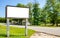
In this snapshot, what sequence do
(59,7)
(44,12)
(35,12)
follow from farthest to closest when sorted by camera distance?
(35,12)
(44,12)
(59,7)

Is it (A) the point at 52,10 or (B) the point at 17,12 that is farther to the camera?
(A) the point at 52,10

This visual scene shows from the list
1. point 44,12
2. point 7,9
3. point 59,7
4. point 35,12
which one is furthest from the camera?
point 35,12

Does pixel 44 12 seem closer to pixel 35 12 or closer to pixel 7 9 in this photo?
Answer: pixel 35 12

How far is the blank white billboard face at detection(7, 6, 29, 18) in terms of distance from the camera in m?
15.2

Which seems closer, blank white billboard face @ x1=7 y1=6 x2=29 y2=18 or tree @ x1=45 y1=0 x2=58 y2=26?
blank white billboard face @ x1=7 y1=6 x2=29 y2=18

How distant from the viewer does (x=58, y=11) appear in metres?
53.8

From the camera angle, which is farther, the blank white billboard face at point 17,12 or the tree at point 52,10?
the tree at point 52,10

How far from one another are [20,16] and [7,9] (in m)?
1.42

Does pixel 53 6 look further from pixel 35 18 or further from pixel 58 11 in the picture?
pixel 35 18

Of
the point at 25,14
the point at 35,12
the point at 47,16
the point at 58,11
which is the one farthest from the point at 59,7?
the point at 25,14

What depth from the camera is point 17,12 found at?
50.4 ft

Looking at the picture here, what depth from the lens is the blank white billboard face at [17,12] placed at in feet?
49.8

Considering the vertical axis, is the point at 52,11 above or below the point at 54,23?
above

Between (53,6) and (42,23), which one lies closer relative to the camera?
(53,6)
